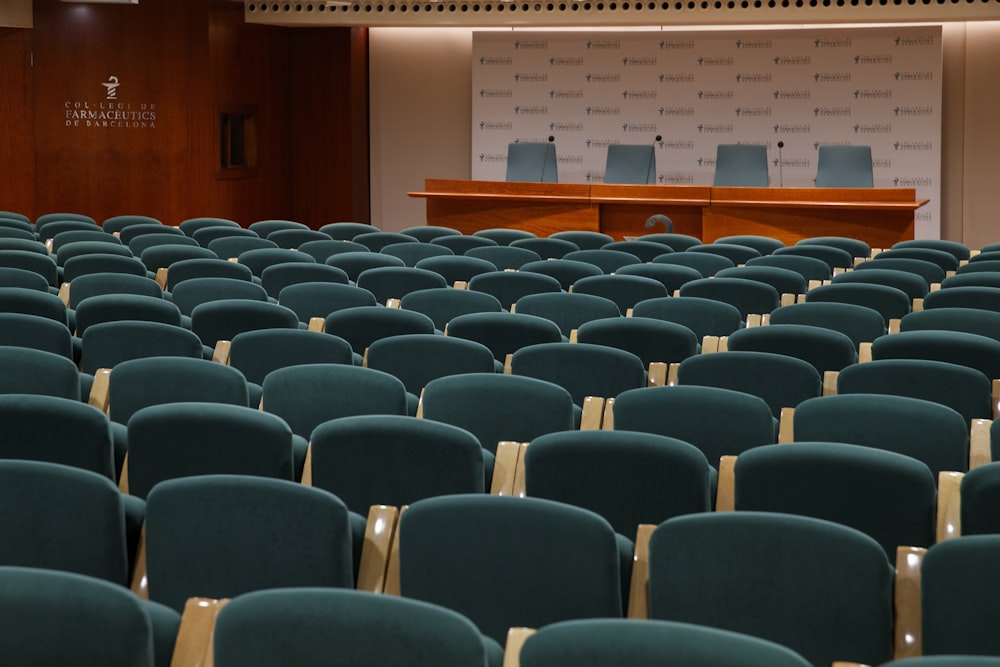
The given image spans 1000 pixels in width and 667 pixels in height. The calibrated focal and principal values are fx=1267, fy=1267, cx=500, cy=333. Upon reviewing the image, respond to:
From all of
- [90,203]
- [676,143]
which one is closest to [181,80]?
[90,203]

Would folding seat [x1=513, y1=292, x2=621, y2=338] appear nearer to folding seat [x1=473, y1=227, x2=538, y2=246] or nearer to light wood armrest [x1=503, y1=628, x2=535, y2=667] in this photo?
folding seat [x1=473, y1=227, x2=538, y2=246]

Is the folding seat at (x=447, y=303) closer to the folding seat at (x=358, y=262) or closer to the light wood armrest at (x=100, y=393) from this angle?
the folding seat at (x=358, y=262)

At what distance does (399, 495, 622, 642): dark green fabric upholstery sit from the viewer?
9.42ft

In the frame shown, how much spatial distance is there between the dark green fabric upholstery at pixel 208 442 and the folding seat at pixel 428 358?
154 centimetres

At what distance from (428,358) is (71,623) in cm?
309

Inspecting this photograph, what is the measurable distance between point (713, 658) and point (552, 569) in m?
0.80

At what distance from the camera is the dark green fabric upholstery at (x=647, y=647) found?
2131 mm

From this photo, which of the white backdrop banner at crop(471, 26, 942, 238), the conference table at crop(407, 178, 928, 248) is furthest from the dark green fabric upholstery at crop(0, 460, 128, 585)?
the white backdrop banner at crop(471, 26, 942, 238)

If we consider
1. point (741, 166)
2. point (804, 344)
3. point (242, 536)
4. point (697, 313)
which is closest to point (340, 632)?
point (242, 536)

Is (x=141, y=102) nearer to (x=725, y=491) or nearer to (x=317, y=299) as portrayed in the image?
(x=317, y=299)

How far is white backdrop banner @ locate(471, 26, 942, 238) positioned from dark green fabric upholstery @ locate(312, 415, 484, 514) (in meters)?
13.4

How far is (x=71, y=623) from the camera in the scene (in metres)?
2.35

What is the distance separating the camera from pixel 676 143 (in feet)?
55.4

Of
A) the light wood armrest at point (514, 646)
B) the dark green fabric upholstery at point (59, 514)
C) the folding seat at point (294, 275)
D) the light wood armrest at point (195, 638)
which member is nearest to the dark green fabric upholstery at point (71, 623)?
the light wood armrest at point (195, 638)
